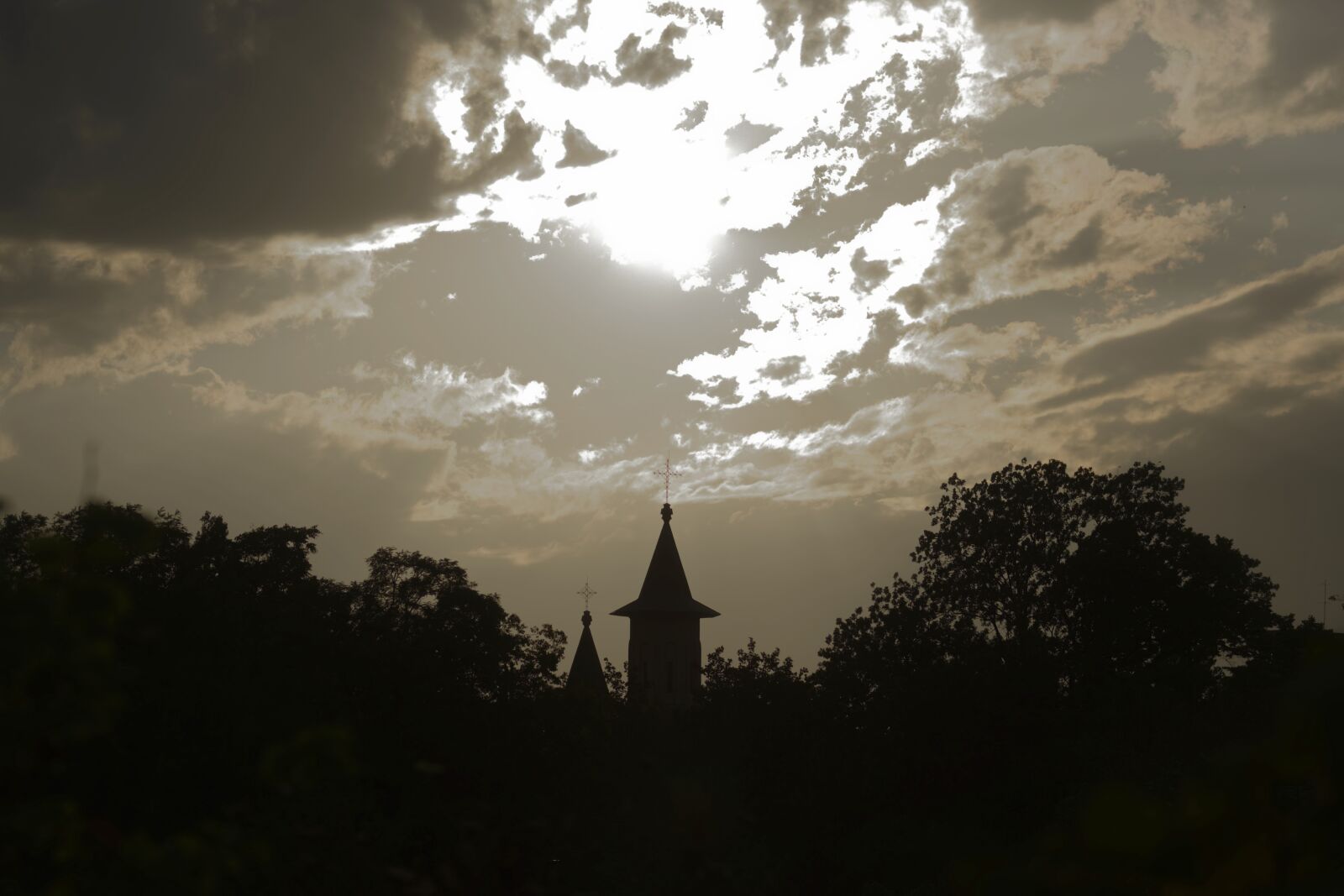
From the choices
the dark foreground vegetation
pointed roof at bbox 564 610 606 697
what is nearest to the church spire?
pointed roof at bbox 564 610 606 697

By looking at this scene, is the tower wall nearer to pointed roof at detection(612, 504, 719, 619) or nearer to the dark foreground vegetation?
pointed roof at detection(612, 504, 719, 619)

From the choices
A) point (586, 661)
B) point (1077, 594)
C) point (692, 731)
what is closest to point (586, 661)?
point (586, 661)

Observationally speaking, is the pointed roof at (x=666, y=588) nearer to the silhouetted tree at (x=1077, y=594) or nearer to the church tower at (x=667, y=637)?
the church tower at (x=667, y=637)

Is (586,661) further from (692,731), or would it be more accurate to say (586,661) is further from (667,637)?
(692,731)

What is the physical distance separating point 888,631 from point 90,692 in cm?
3892

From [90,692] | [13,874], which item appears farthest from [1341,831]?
[13,874]

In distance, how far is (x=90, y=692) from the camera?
372 cm

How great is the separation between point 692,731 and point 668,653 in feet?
77.2

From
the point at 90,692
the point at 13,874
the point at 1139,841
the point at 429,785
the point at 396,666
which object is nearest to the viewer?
the point at 1139,841

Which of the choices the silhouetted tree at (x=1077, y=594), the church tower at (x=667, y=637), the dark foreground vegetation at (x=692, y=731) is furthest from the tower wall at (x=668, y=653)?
the silhouetted tree at (x=1077, y=594)

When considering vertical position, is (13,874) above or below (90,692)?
below

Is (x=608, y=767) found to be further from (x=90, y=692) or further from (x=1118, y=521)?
(x=90, y=692)

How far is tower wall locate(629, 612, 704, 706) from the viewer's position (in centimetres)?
7069

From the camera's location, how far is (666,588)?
7294 centimetres
